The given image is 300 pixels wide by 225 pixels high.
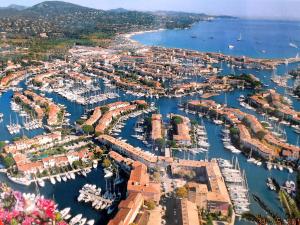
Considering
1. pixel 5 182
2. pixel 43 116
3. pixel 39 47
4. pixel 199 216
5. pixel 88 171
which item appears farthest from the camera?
pixel 39 47

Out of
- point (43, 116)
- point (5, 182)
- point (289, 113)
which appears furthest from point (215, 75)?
point (5, 182)

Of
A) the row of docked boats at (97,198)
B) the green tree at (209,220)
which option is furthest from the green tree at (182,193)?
the row of docked boats at (97,198)

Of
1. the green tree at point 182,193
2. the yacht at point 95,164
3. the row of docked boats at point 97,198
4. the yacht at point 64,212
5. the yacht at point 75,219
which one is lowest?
the yacht at point 75,219

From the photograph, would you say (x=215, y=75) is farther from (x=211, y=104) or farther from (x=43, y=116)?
(x=43, y=116)

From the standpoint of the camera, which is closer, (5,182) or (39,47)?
(5,182)

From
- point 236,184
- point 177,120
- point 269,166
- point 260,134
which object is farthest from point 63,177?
point 260,134

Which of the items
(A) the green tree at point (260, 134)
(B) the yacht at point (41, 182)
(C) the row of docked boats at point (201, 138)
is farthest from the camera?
(A) the green tree at point (260, 134)

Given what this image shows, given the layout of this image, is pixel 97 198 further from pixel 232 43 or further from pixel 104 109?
pixel 232 43

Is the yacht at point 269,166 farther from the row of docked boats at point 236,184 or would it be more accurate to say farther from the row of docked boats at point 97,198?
the row of docked boats at point 97,198
